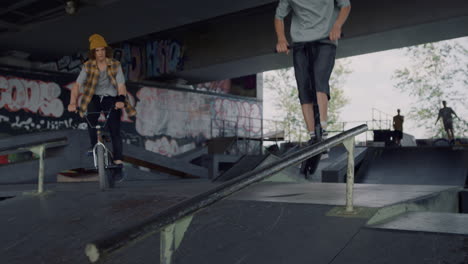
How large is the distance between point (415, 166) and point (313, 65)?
965 centimetres

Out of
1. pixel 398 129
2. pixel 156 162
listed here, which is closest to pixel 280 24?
pixel 156 162

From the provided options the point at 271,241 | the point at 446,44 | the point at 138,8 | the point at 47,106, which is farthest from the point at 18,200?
the point at 446,44

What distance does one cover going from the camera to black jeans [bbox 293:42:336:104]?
13.6ft

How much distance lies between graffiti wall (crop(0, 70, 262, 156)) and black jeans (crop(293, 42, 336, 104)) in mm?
15802

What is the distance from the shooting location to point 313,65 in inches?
165

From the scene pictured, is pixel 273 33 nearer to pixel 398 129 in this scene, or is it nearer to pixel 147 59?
pixel 398 129

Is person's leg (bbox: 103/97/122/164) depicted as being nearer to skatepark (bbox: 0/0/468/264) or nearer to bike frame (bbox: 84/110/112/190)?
bike frame (bbox: 84/110/112/190)

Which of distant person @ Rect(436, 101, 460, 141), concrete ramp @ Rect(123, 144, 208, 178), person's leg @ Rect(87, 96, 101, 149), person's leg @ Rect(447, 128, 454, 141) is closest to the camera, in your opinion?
person's leg @ Rect(87, 96, 101, 149)

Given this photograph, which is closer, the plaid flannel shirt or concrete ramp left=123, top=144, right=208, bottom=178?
the plaid flannel shirt

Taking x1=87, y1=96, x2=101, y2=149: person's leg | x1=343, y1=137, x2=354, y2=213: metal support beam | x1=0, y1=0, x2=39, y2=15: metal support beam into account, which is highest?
x1=0, y1=0, x2=39, y2=15: metal support beam

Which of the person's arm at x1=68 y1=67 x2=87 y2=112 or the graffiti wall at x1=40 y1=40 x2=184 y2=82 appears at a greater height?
the graffiti wall at x1=40 y1=40 x2=184 y2=82

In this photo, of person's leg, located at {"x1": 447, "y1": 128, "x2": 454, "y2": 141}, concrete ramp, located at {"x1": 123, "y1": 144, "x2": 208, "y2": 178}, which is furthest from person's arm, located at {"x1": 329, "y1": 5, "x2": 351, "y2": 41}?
person's leg, located at {"x1": 447, "y1": 128, "x2": 454, "y2": 141}

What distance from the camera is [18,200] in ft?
15.8

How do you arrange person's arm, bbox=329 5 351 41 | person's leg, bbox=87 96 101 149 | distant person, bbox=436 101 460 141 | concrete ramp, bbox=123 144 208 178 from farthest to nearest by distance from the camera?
distant person, bbox=436 101 460 141 < concrete ramp, bbox=123 144 208 178 < person's leg, bbox=87 96 101 149 < person's arm, bbox=329 5 351 41
